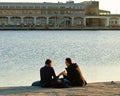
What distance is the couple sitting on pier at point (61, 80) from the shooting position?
10.8 meters

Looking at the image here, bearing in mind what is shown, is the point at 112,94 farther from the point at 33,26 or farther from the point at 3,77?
the point at 33,26

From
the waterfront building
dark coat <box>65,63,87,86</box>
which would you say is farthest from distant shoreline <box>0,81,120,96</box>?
the waterfront building

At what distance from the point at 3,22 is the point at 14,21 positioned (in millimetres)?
2921

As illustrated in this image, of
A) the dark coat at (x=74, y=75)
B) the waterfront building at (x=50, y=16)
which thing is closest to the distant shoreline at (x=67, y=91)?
the dark coat at (x=74, y=75)

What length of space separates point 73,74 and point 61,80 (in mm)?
348

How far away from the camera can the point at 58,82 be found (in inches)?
424

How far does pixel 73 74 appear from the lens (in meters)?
10.9

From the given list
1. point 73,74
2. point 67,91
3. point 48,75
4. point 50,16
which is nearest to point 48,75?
point 48,75

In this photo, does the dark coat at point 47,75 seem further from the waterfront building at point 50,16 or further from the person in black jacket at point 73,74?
the waterfront building at point 50,16

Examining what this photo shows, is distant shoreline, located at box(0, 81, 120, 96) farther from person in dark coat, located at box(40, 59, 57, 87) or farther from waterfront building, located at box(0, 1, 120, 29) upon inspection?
waterfront building, located at box(0, 1, 120, 29)

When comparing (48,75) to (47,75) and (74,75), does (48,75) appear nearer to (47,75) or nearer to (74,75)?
(47,75)

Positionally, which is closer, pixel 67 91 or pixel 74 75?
pixel 67 91

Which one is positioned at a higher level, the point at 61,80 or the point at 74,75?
the point at 74,75

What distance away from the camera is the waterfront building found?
368 ft
